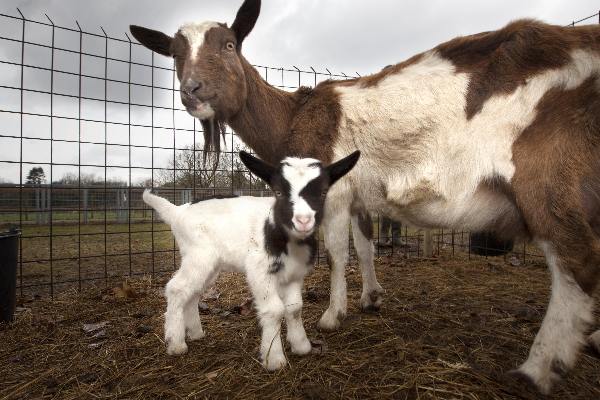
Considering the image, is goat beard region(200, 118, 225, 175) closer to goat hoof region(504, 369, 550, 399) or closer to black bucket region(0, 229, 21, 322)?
black bucket region(0, 229, 21, 322)

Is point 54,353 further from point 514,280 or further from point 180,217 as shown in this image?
point 514,280

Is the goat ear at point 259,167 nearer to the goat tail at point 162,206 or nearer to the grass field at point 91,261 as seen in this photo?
the goat tail at point 162,206

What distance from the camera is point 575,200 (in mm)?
2170

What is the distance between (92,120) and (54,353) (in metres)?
3.13

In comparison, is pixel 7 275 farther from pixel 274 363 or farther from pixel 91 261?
pixel 91 261

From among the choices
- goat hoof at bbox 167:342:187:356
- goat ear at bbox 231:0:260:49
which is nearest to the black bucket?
goat hoof at bbox 167:342:187:356

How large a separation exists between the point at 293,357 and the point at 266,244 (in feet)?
2.72

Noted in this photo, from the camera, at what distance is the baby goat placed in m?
2.49

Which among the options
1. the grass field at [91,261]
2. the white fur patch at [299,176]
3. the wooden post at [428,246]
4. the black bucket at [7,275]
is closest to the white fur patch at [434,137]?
the white fur patch at [299,176]

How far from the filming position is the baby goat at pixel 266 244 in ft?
8.18

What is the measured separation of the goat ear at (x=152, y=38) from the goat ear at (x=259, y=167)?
1.66 metres

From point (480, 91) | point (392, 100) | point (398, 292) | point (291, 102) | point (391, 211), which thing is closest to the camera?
point (480, 91)

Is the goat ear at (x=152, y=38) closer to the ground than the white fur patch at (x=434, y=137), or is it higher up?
higher up

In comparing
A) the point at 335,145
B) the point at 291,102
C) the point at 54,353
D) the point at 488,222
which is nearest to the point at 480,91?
the point at 488,222
